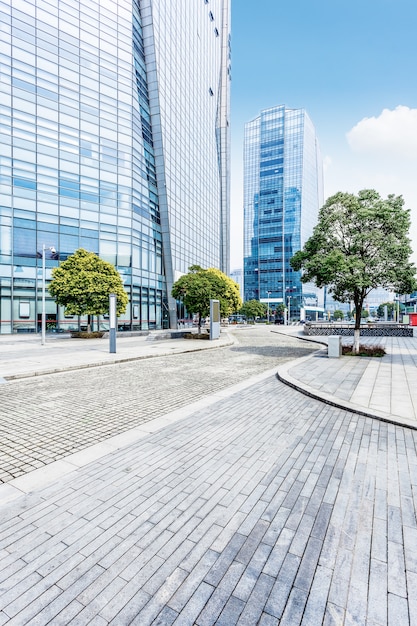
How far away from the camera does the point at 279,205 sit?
124 metres

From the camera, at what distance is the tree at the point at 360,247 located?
616 inches

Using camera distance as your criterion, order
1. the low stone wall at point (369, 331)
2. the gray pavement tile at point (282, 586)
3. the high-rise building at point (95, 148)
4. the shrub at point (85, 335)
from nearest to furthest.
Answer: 1. the gray pavement tile at point (282, 586)
2. the shrub at point (85, 335)
3. the high-rise building at point (95, 148)
4. the low stone wall at point (369, 331)

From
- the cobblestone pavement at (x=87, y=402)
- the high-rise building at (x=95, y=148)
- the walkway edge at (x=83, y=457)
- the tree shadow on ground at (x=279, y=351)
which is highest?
the high-rise building at (x=95, y=148)

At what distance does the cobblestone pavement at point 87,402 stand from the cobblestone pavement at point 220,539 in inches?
46.1

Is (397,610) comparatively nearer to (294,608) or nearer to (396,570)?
(396,570)

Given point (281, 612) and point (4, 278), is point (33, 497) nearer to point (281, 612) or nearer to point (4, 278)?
point (281, 612)

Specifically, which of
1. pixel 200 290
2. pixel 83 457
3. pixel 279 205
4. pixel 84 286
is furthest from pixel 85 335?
pixel 279 205

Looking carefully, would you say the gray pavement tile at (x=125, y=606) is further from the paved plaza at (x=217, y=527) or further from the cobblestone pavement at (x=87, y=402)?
the cobblestone pavement at (x=87, y=402)

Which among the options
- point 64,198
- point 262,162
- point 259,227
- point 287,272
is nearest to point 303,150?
point 262,162

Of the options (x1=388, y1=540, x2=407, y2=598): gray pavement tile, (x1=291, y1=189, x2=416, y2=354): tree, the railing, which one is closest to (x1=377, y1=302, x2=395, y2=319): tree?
the railing

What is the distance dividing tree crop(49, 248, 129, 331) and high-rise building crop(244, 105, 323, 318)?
301 ft

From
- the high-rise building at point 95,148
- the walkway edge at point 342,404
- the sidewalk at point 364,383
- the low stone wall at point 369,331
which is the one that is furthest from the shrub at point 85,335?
the walkway edge at point 342,404

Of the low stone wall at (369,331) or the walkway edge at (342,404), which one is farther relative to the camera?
the low stone wall at (369,331)

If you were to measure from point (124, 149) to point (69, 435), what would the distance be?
42.0m
